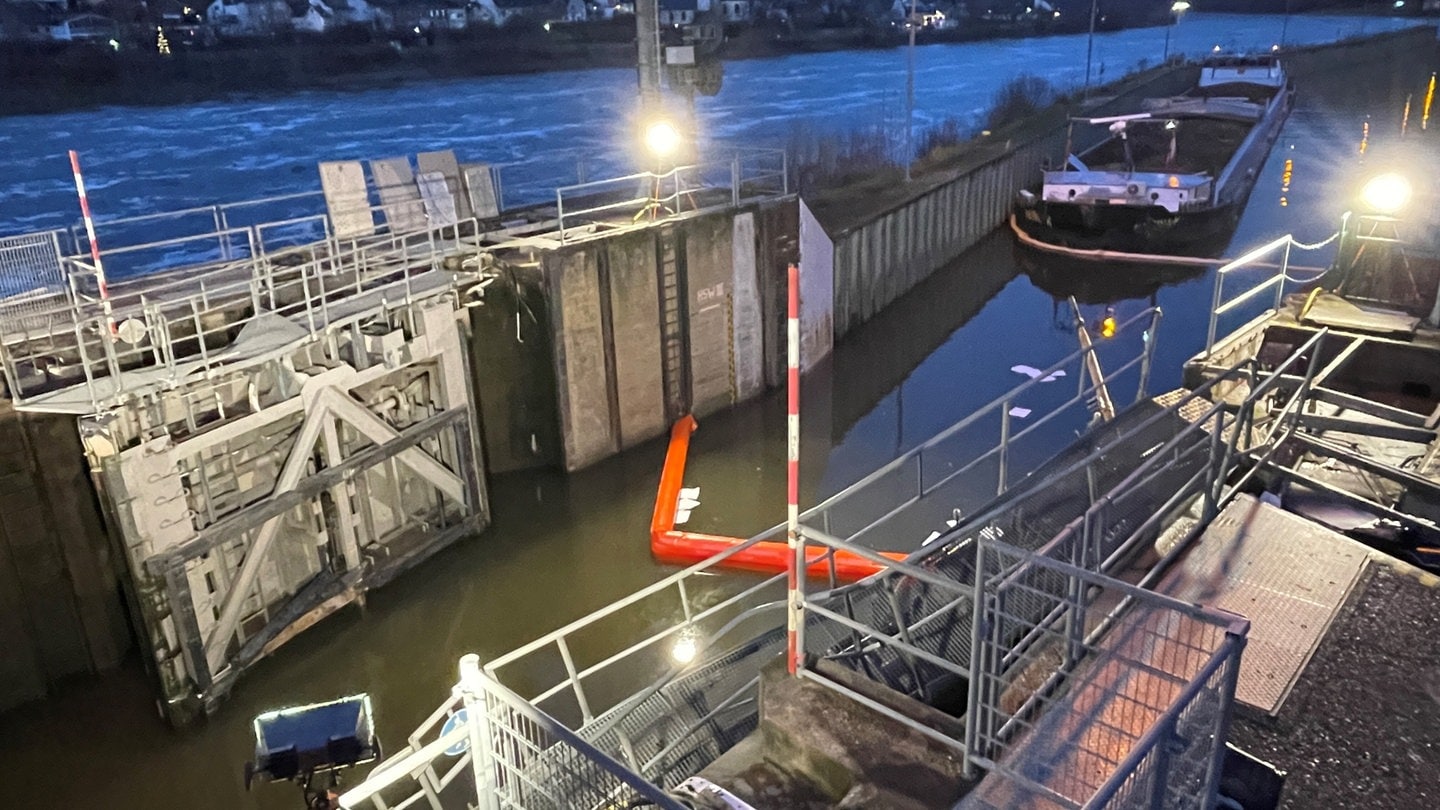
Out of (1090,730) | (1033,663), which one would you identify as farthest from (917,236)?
(1090,730)

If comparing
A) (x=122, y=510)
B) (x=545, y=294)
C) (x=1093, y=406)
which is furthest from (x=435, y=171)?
(x=1093, y=406)

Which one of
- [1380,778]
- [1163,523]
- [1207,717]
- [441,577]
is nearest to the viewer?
[1207,717]

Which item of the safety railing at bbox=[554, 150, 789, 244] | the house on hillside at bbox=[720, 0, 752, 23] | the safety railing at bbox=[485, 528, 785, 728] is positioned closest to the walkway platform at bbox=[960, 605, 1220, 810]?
the safety railing at bbox=[485, 528, 785, 728]

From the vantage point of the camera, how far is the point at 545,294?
48.5 feet

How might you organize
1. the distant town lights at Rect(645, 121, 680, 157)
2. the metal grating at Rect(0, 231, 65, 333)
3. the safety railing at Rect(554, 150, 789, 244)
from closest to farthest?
the metal grating at Rect(0, 231, 65, 333) → the safety railing at Rect(554, 150, 789, 244) → the distant town lights at Rect(645, 121, 680, 157)

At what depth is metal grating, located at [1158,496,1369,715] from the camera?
5.75 meters

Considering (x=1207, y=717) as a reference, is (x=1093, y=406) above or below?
below

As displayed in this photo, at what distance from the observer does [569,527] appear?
1485cm

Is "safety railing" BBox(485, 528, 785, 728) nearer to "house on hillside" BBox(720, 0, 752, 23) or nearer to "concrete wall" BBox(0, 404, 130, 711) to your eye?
"concrete wall" BBox(0, 404, 130, 711)

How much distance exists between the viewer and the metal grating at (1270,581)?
5.75 metres

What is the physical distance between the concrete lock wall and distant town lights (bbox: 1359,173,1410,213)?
9177 mm

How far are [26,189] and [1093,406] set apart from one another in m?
41.4

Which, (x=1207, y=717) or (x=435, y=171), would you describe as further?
(x=435, y=171)

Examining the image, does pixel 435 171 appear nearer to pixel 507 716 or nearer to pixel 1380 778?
pixel 507 716
